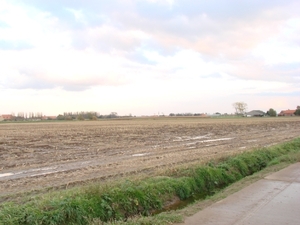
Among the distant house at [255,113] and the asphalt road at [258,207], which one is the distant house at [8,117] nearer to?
the distant house at [255,113]

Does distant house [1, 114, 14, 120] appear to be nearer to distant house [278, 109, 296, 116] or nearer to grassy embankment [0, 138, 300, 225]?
distant house [278, 109, 296, 116]

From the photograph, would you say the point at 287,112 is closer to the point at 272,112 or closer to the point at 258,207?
the point at 272,112

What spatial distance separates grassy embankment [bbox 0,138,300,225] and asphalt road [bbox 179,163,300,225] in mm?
772

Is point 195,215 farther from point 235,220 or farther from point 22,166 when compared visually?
point 22,166

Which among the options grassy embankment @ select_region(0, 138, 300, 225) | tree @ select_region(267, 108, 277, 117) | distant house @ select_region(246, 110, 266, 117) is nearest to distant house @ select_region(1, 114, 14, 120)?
distant house @ select_region(246, 110, 266, 117)

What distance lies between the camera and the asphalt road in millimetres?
5383

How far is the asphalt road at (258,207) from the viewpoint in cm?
538

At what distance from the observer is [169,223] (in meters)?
5.36

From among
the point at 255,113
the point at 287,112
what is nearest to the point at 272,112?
the point at 287,112

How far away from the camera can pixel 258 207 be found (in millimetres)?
6117

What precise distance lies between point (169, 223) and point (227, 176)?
5994mm

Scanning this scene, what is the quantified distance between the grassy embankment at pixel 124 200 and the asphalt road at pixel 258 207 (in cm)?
77

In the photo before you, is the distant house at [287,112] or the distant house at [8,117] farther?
the distant house at [287,112]

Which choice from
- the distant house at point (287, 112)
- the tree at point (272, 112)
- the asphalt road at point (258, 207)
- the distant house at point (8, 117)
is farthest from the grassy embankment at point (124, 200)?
the distant house at point (287, 112)
